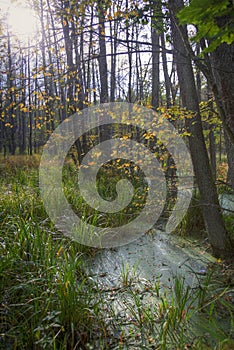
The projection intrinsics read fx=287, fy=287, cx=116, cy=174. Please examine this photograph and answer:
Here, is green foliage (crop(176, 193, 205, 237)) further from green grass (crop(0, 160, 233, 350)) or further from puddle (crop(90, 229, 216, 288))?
green grass (crop(0, 160, 233, 350))

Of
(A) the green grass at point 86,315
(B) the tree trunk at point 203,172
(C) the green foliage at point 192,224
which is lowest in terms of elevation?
(A) the green grass at point 86,315

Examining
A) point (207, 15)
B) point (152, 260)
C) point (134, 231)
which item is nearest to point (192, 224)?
point (134, 231)

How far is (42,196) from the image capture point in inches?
145

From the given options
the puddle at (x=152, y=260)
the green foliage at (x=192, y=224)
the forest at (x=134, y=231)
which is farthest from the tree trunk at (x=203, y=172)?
the green foliage at (x=192, y=224)

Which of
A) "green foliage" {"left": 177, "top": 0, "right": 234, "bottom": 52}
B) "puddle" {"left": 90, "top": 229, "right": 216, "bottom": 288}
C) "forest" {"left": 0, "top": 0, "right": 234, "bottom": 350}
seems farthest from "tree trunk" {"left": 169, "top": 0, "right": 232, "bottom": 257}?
"green foliage" {"left": 177, "top": 0, "right": 234, "bottom": 52}

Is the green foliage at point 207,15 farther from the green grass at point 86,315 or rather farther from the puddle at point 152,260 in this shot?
the puddle at point 152,260

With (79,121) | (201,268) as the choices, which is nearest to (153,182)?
(201,268)

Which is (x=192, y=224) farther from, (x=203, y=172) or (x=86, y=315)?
(x=86, y=315)

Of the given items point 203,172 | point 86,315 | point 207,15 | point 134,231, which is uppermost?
point 207,15

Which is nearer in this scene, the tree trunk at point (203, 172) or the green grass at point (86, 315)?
the green grass at point (86, 315)

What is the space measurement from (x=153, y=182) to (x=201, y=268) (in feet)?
4.07

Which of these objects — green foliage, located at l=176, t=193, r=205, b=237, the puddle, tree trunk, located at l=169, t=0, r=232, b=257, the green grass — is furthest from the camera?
green foliage, located at l=176, t=193, r=205, b=237

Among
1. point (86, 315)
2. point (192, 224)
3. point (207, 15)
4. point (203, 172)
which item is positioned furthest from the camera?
point (192, 224)

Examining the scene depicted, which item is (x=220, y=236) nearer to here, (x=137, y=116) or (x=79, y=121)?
(x=137, y=116)
